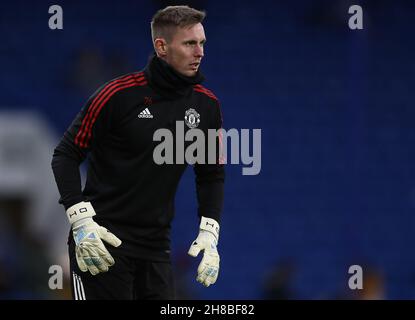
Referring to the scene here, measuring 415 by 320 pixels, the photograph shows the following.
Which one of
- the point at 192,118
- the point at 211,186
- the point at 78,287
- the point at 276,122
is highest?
the point at 276,122

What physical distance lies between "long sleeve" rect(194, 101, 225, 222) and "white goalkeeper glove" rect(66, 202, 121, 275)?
0.65 meters

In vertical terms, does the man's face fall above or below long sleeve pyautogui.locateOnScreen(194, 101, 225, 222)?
above

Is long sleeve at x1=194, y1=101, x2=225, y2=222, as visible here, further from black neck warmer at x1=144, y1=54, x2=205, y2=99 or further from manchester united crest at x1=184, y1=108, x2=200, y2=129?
black neck warmer at x1=144, y1=54, x2=205, y2=99

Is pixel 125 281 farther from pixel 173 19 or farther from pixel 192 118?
pixel 173 19

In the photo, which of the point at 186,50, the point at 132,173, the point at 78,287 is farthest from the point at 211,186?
the point at 78,287

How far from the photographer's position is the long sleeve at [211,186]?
5066mm

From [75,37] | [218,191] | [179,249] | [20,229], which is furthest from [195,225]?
[218,191]

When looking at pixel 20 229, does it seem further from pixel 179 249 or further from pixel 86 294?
pixel 86 294

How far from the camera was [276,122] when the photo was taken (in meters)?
12.1

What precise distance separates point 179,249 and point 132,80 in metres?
6.08

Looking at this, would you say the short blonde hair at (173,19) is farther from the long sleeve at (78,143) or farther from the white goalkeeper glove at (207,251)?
the white goalkeeper glove at (207,251)

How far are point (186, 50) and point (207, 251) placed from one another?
1.07 m

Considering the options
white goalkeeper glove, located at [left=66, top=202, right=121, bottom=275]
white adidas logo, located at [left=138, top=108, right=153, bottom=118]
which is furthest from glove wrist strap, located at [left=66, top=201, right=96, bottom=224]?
white adidas logo, located at [left=138, top=108, right=153, bottom=118]

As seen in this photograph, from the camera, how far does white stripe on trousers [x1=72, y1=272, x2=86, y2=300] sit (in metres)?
4.75
